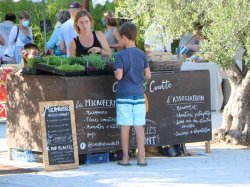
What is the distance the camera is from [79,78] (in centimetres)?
921

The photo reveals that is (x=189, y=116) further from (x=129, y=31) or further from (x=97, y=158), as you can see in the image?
(x=129, y=31)

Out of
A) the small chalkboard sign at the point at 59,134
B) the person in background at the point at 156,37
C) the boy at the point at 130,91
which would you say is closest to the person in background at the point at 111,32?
the person in background at the point at 156,37

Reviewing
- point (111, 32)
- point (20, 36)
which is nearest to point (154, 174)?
point (111, 32)

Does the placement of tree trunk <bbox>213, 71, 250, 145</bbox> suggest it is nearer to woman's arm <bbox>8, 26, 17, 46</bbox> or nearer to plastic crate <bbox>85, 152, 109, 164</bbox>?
plastic crate <bbox>85, 152, 109, 164</bbox>

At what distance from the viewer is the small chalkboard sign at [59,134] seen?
912 centimetres

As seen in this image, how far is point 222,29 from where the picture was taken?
10047mm

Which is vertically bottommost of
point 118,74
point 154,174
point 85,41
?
point 154,174

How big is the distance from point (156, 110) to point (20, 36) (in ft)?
22.0

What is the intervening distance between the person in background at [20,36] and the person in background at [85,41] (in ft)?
19.4

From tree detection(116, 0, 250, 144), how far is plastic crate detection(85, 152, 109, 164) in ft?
6.38

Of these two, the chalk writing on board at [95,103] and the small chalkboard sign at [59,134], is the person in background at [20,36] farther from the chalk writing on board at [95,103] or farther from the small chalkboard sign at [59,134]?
the small chalkboard sign at [59,134]

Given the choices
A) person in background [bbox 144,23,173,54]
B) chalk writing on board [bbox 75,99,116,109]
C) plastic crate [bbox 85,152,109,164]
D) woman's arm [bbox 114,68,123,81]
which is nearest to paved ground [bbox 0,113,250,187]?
plastic crate [bbox 85,152,109,164]

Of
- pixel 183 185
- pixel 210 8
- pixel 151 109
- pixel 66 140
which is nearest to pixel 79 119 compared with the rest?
pixel 66 140

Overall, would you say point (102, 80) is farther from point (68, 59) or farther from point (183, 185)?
point (183, 185)
